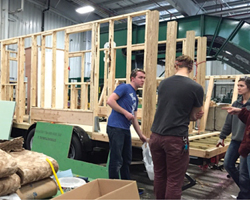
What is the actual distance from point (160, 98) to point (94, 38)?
2.66 meters

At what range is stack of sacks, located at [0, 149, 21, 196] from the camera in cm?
230

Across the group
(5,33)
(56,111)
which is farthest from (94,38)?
(5,33)

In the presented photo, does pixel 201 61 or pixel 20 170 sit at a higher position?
pixel 201 61

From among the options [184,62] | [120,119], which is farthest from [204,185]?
[184,62]

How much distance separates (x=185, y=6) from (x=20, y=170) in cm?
1011

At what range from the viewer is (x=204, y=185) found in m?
4.61

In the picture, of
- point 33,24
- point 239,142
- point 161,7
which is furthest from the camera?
point 33,24

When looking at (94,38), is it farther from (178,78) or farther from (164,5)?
(164,5)

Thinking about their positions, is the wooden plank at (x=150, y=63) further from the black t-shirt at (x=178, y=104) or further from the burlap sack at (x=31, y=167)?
the burlap sack at (x=31, y=167)

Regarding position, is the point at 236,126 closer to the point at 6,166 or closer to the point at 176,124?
the point at 176,124

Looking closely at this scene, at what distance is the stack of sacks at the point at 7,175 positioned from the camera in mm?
2297

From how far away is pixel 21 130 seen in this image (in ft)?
20.8

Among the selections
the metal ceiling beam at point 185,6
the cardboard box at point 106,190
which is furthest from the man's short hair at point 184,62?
the metal ceiling beam at point 185,6

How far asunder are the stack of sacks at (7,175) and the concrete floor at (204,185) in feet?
7.02
